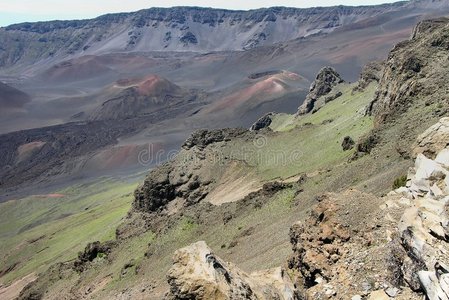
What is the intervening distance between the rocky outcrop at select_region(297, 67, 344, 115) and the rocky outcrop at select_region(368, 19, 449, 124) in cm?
3940

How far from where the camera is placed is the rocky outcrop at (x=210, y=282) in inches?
549

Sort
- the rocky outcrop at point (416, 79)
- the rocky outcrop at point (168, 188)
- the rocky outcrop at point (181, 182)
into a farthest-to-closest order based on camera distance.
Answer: the rocky outcrop at point (168, 188) → the rocky outcrop at point (181, 182) → the rocky outcrop at point (416, 79)

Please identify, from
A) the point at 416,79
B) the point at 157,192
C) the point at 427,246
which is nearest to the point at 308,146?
the point at 416,79

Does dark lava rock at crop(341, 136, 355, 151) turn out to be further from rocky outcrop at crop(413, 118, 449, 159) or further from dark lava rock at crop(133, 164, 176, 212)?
rocky outcrop at crop(413, 118, 449, 159)

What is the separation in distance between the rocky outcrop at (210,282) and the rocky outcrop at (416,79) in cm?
2489

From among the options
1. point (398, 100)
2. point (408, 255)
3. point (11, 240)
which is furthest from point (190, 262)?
point (11, 240)

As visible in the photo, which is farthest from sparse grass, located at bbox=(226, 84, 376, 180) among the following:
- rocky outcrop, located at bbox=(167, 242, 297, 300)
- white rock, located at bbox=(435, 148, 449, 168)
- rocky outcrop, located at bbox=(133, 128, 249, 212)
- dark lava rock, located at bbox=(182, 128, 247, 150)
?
rocky outcrop, located at bbox=(167, 242, 297, 300)

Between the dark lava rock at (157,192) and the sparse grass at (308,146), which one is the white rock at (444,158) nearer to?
the sparse grass at (308,146)

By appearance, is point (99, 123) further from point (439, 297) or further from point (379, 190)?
point (439, 297)

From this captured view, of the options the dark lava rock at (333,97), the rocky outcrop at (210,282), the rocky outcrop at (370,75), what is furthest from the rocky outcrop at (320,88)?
the rocky outcrop at (210,282)

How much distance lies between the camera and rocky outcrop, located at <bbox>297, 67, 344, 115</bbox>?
92.5 metres

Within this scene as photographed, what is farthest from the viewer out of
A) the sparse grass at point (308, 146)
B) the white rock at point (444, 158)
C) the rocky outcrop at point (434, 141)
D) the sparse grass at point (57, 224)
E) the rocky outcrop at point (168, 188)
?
the sparse grass at point (57, 224)

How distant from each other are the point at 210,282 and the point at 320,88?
3318 inches

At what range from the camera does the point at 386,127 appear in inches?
1615
